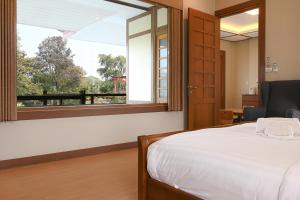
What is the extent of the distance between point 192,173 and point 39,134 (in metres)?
2.26

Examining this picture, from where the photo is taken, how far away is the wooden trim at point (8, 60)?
2.61 metres

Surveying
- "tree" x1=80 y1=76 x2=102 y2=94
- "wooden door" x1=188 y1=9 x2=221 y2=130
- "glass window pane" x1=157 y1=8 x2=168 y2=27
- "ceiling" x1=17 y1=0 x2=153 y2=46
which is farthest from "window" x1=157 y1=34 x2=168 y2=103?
"tree" x1=80 y1=76 x2=102 y2=94

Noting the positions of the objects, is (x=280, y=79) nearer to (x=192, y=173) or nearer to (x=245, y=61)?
(x=192, y=173)

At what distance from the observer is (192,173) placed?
129 centimetres

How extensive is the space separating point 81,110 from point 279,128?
2.42 m

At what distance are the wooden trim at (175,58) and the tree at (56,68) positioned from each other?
2.64m

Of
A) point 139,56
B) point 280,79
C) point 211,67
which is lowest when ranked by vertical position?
point 280,79

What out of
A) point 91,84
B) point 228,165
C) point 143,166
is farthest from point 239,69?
point 228,165

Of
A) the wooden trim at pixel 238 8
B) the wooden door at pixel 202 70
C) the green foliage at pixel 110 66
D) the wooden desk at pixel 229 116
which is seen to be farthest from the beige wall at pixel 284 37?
the green foliage at pixel 110 66

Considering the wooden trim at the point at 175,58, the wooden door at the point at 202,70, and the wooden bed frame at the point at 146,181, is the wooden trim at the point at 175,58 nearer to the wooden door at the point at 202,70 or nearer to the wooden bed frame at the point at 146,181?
the wooden door at the point at 202,70

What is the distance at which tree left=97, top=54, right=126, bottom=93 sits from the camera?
6.14 meters

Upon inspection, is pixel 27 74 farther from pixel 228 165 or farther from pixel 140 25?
pixel 228 165

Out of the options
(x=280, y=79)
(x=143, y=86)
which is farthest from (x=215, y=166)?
(x=143, y=86)

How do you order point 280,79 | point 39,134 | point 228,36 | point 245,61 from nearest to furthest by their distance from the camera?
point 39,134, point 280,79, point 228,36, point 245,61
